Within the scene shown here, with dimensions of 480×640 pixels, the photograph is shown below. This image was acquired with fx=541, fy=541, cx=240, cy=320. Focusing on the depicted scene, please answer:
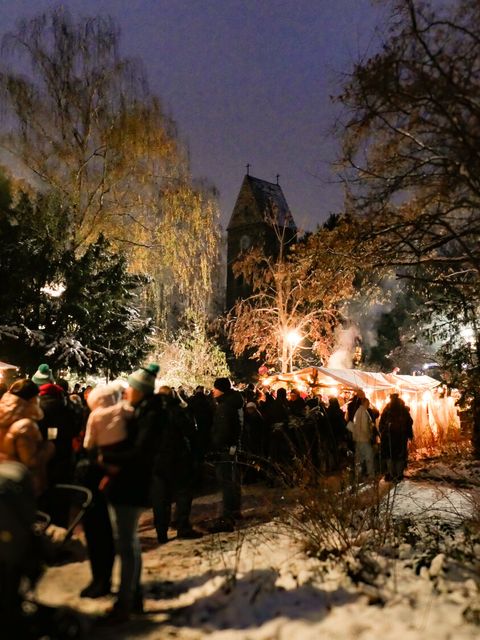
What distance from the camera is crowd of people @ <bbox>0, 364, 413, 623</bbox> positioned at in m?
4.23

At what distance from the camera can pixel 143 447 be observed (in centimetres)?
425

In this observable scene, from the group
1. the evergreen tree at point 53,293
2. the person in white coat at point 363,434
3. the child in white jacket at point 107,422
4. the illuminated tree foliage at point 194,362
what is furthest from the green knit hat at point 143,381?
the illuminated tree foliage at point 194,362

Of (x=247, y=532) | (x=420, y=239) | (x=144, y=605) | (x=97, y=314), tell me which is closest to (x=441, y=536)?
(x=247, y=532)

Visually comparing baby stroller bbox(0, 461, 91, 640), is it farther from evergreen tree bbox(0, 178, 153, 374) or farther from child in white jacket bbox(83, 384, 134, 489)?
evergreen tree bbox(0, 178, 153, 374)

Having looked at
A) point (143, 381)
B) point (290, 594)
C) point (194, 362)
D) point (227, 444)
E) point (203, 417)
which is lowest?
point (290, 594)

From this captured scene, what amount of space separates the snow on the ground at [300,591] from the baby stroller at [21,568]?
653 millimetres

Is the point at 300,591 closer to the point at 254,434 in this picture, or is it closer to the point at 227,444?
the point at 227,444

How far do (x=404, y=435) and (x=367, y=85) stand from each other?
22.5 feet

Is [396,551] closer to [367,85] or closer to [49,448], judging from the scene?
[49,448]

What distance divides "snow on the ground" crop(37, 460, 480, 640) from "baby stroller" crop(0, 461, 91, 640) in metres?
0.65

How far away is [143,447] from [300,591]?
1855mm

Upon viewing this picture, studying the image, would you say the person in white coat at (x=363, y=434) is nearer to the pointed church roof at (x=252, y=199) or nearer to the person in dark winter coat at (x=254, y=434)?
the person in dark winter coat at (x=254, y=434)

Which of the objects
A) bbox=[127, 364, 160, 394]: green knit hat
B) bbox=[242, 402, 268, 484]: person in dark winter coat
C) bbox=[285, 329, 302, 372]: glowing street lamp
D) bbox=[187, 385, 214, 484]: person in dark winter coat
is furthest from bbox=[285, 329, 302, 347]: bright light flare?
bbox=[127, 364, 160, 394]: green knit hat

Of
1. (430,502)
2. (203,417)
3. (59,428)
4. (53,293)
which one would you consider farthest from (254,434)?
(53,293)
